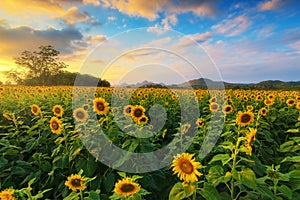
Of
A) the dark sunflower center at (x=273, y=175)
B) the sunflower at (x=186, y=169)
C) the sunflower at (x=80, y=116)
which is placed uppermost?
the sunflower at (x=80, y=116)

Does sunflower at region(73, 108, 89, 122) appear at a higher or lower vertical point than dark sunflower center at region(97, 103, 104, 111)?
lower

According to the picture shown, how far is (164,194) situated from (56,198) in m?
1.22

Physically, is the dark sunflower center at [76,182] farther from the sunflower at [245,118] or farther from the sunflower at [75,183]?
the sunflower at [245,118]

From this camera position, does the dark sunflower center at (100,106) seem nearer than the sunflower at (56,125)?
No

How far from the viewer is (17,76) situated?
45.7 metres

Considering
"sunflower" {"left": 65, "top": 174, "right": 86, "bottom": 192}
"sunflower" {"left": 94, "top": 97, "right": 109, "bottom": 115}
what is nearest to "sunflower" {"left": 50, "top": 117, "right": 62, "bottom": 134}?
"sunflower" {"left": 94, "top": 97, "right": 109, "bottom": 115}

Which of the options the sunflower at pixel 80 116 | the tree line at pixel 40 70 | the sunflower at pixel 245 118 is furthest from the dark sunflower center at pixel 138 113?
the tree line at pixel 40 70

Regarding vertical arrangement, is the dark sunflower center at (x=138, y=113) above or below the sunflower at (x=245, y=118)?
above

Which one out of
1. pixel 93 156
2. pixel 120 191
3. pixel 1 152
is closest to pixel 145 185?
pixel 93 156

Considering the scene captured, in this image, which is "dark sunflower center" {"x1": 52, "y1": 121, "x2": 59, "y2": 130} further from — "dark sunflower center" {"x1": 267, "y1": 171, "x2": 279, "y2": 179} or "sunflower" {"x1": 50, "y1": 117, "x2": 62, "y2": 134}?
"dark sunflower center" {"x1": 267, "y1": 171, "x2": 279, "y2": 179}

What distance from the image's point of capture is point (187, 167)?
1.93 meters

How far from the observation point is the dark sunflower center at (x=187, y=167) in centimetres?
191

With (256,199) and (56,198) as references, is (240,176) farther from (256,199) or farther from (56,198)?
(56,198)

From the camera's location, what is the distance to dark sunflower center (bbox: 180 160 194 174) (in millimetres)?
1912
